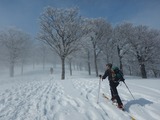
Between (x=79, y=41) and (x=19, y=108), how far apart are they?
19152 mm

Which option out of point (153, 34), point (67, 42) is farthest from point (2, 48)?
point (153, 34)

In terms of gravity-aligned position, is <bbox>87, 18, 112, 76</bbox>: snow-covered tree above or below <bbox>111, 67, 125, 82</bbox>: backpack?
→ above

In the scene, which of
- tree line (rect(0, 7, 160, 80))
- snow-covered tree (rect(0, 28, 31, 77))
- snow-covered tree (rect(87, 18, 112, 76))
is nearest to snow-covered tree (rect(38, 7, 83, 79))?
tree line (rect(0, 7, 160, 80))

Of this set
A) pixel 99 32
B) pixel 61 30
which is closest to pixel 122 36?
pixel 99 32

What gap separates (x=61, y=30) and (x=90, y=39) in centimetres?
948

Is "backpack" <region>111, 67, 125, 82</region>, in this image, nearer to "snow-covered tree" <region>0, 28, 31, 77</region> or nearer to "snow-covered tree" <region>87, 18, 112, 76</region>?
"snow-covered tree" <region>87, 18, 112, 76</region>

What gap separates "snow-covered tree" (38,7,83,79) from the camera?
24891 millimetres

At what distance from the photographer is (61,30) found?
81.9 feet

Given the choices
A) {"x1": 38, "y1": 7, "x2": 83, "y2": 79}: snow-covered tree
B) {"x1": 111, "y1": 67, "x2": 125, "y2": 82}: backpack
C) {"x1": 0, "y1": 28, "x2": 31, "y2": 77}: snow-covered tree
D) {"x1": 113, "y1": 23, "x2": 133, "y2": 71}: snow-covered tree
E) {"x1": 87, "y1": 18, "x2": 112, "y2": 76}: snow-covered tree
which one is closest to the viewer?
{"x1": 111, "y1": 67, "x2": 125, "y2": 82}: backpack

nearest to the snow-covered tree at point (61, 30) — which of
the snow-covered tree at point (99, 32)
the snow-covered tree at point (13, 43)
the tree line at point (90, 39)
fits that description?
the tree line at point (90, 39)

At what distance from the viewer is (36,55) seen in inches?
2731

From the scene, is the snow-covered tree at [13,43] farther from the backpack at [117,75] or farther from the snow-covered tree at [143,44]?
the backpack at [117,75]

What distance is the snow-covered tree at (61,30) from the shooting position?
2489 cm

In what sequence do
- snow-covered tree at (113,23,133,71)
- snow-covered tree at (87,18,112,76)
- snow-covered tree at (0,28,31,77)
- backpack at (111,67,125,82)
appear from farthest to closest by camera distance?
snow-covered tree at (0,28,31,77) < snow-covered tree at (113,23,133,71) < snow-covered tree at (87,18,112,76) < backpack at (111,67,125,82)
